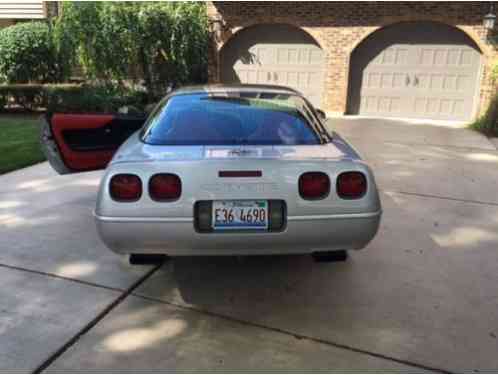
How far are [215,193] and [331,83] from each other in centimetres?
1060

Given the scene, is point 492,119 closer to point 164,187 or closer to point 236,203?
point 236,203

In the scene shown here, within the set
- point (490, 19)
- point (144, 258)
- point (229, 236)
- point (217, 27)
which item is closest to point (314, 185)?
Result: point (229, 236)

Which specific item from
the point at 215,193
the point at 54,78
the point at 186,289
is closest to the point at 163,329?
the point at 186,289

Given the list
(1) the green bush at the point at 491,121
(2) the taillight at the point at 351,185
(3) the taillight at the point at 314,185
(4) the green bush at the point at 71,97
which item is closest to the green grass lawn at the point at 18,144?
(4) the green bush at the point at 71,97

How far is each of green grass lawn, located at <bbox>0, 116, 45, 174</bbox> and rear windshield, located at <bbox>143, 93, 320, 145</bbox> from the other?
3855 mm

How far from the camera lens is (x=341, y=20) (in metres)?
12.0

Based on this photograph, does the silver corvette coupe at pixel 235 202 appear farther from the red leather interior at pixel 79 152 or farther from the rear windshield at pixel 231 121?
the red leather interior at pixel 79 152

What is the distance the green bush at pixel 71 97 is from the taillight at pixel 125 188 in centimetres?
854

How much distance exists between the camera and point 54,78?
41.2ft

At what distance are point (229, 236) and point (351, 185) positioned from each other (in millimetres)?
781

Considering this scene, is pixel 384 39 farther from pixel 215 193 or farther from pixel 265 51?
pixel 215 193

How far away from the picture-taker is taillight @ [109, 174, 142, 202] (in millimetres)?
2604

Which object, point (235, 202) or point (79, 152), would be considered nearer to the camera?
point (235, 202)

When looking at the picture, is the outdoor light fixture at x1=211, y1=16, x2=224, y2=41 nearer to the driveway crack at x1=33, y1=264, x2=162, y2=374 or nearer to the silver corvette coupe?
the driveway crack at x1=33, y1=264, x2=162, y2=374
